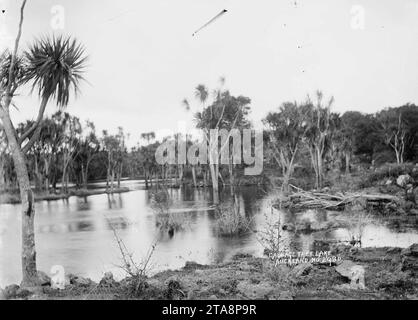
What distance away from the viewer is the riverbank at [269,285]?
7973 millimetres

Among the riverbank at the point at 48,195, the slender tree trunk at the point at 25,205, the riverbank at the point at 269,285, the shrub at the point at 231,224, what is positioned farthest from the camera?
the riverbank at the point at 48,195

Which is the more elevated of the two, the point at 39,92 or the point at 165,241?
the point at 39,92

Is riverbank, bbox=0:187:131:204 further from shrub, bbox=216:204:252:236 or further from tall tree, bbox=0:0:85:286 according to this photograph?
tall tree, bbox=0:0:85:286

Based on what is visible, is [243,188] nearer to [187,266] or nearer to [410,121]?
[410,121]

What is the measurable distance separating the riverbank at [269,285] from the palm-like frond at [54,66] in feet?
12.5

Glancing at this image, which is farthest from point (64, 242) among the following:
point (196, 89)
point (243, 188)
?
point (243, 188)

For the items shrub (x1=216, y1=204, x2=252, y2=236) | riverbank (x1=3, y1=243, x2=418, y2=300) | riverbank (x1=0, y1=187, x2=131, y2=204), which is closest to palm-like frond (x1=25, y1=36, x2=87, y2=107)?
riverbank (x1=3, y1=243, x2=418, y2=300)

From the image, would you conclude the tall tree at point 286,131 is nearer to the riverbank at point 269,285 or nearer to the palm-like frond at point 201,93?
the palm-like frond at point 201,93

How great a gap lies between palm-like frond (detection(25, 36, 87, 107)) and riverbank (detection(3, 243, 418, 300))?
3811 millimetres

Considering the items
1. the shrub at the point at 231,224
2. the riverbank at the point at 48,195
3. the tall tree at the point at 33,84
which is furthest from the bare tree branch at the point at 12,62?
the riverbank at the point at 48,195

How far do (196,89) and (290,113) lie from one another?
25.9ft

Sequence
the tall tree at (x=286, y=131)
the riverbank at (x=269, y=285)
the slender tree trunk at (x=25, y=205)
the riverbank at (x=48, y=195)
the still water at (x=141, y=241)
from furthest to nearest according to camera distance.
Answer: the riverbank at (x=48, y=195), the tall tree at (x=286, y=131), the still water at (x=141, y=241), the slender tree trunk at (x=25, y=205), the riverbank at (x=269, y=285)

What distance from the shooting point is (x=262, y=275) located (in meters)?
9.45

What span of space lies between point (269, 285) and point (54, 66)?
595 centimetres
